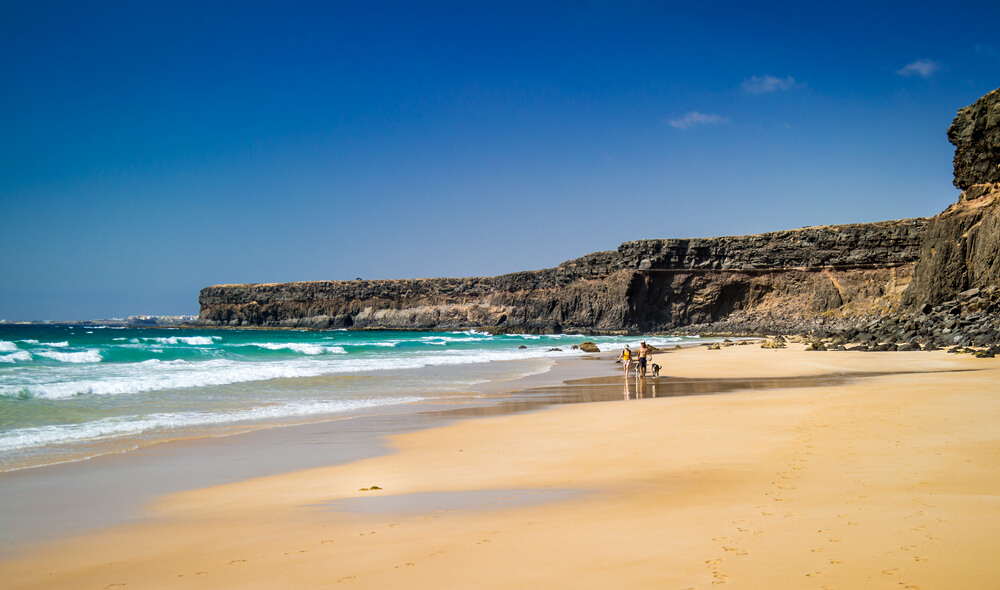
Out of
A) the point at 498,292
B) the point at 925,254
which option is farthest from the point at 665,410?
the point at 498,292

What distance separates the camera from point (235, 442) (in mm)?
8625

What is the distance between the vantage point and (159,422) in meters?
10.3

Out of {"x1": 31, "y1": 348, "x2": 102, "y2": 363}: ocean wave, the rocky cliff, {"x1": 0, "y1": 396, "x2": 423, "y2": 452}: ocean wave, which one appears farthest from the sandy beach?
the rocky cliff

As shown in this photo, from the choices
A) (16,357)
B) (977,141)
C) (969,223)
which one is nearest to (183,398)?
(16,357)

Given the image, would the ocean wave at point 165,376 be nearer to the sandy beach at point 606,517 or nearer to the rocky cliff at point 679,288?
the sandy beach at point 606,517

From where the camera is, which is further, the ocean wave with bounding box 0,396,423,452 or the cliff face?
the cliff face

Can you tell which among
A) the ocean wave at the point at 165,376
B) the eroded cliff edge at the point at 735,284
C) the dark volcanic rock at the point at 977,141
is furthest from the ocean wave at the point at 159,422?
the dark volcanic rock at the point at 977,141

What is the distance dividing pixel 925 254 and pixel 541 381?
24972 millimetres

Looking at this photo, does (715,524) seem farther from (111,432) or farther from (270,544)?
(111,432)

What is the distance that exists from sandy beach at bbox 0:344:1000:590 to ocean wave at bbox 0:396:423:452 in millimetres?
4086

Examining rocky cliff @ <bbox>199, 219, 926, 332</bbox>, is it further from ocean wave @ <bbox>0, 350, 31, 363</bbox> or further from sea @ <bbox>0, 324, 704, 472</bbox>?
ocean wave @ <bbox>0, 350, 31, 363</bbox>

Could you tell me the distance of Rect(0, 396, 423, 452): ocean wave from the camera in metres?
8.70

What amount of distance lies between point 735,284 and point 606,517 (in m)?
71.7

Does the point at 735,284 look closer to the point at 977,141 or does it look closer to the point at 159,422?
the point at 977,141
